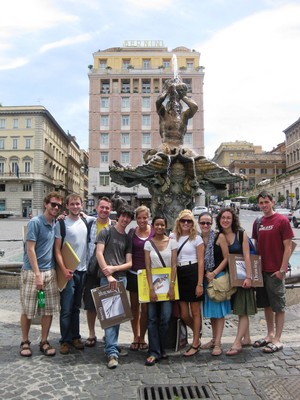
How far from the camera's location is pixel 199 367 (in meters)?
4.18

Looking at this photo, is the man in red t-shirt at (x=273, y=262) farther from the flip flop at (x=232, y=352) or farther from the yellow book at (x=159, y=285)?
the yellow book at (x=159, y=285)

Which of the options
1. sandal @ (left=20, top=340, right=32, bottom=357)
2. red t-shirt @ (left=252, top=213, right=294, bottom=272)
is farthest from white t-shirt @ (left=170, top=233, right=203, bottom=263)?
sandal @ (left=20, top=340, right=32, bottom=357)

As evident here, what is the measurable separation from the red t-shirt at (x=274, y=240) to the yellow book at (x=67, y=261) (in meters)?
2.27

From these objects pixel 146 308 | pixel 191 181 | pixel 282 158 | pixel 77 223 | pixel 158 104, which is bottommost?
pixel 146 308

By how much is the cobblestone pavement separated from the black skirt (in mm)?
716

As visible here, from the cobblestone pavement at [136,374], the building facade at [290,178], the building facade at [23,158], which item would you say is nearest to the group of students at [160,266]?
the cobblestone pavement at [136,374]

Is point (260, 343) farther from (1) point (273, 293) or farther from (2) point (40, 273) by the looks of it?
(2) point (40, 273)

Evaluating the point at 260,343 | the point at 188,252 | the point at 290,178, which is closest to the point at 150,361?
the point at 188,252

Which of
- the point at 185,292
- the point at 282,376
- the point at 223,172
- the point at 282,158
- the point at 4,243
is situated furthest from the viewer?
the point at 282,158

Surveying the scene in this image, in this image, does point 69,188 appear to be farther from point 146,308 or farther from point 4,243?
point 146,308

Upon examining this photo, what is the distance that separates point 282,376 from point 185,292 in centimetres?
133

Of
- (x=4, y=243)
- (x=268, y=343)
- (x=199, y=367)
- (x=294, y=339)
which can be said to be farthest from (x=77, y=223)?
(x=4, y=243)

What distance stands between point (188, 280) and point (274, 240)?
1148mm

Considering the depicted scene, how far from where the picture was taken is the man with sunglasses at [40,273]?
4.45 metres
